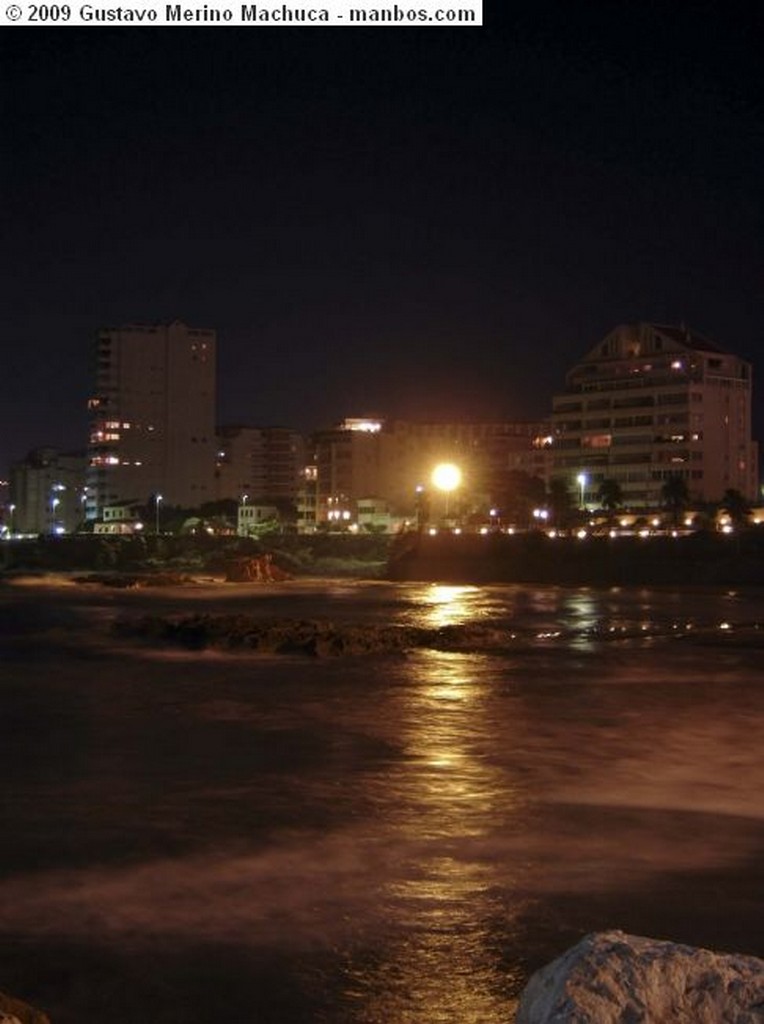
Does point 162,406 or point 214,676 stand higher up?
point 162,406

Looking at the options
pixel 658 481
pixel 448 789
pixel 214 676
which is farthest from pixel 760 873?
pixel 658 481

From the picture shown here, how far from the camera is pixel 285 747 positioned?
1550cm

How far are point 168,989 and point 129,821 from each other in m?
4.34

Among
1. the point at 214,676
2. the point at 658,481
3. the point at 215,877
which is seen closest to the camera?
the point at 215,877

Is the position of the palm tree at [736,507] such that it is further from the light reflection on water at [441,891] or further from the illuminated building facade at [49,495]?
the illuminated building facade at [49,495]

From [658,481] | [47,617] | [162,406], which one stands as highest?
[162,406]

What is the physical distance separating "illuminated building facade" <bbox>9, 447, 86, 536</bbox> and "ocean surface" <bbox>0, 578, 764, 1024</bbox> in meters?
157

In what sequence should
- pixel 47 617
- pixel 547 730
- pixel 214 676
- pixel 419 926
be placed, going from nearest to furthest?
pixel 419 926, pixel 547 730, pixel 214 676, pixel 47 617

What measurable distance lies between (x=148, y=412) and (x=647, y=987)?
15287 cm

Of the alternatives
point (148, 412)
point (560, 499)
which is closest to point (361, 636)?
point (560, 499)

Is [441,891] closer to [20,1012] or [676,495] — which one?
[20,1012]

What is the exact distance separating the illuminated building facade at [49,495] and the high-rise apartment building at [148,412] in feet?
66.3

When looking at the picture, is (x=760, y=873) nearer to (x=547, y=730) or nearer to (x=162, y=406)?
(x=547, y=730)

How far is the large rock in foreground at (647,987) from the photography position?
4098 millimetres
